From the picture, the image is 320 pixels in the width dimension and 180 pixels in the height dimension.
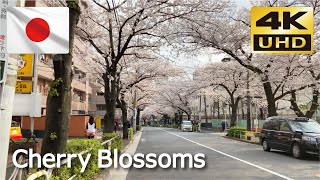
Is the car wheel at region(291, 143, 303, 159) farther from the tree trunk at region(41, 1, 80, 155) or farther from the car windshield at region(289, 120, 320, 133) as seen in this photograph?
the tree trunk at region(41, 1, 80, 155)

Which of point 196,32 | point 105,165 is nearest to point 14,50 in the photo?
point 105,165

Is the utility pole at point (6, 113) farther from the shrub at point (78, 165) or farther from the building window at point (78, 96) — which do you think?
the building window at point (78, 96)

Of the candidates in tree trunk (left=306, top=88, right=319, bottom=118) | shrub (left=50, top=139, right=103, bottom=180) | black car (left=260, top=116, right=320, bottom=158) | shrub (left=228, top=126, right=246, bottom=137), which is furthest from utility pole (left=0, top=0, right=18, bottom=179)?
shrub (left=228, top=126, right=246, bottom=137)

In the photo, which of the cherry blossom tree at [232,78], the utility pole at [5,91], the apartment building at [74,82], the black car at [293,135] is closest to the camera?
the utility pole at [5,91]

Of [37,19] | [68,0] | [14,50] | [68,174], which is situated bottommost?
[68,174]

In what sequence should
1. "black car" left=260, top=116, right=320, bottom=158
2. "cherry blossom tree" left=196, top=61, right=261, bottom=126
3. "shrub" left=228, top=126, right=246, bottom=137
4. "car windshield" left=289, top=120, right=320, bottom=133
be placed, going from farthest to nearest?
"cherry blossom tree" left=196, top=61, right=261, bottom=126
"shrub" left=228, top=126, right=246, bottom=137
"car windshield" left=289, top=120, right=320, bottom=133
"black car" left=260, top=116, right=320, bottom=158

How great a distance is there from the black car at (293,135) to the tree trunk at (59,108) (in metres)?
11.1

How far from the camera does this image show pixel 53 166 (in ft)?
16.4

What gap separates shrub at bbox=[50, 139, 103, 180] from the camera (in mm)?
5570

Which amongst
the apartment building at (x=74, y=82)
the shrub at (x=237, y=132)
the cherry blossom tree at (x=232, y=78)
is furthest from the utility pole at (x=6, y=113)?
the cherry blossom tree at (x=232, y=78)

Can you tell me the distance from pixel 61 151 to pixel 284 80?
869 inches

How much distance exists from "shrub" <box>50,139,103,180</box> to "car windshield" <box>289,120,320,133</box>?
992 centimetres

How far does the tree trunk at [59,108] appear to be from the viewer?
6.31m

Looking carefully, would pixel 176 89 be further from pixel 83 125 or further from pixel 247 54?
pixel 247 54
